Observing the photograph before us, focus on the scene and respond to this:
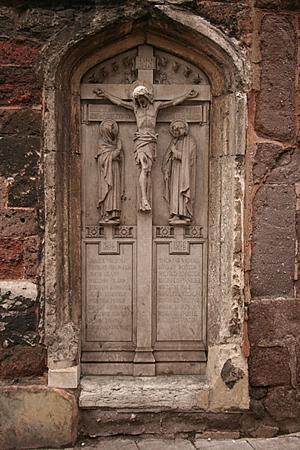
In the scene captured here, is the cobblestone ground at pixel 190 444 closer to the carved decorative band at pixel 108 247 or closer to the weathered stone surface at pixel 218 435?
the weathered stone surface at pixel 218 435

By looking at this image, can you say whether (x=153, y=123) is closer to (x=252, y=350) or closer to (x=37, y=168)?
(x=37, y=168)

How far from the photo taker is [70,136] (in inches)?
147

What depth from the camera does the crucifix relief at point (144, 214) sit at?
149 inches

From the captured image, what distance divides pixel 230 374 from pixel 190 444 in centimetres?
55

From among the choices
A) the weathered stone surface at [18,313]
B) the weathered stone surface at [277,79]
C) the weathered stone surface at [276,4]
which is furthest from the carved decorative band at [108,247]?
the weathered stone surface at [276,4]

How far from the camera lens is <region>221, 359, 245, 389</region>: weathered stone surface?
369cm

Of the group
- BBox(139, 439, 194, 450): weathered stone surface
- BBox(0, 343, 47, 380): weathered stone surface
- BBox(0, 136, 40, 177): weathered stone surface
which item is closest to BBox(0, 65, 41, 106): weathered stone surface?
BBox(0, 136, 40, 177): weathered stone surface

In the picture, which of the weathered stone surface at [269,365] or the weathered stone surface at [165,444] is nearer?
the weathered stone surface at [165,444]

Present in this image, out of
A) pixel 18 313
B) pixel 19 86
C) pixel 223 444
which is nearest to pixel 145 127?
pixel 19 86

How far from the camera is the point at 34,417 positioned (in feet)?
11.7

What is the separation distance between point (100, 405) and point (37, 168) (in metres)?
1.71

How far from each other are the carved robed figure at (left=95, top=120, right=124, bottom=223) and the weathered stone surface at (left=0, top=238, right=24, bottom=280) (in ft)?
2.10

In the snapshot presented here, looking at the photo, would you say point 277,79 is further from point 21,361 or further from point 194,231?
point 21,361

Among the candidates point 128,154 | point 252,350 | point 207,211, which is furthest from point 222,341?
point 128,154
